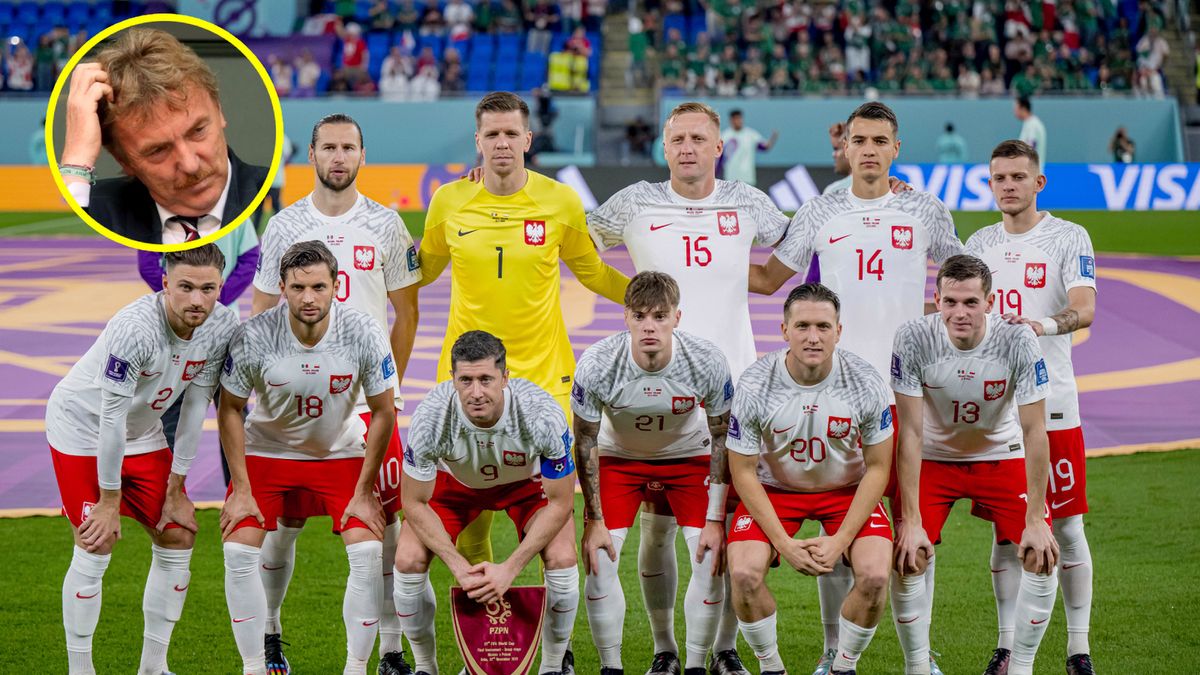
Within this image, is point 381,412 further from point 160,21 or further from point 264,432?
point 160,21

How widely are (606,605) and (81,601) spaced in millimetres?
2385

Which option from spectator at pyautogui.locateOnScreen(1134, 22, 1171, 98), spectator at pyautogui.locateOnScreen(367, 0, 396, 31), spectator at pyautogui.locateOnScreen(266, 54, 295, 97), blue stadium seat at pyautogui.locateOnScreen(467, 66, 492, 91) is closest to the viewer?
spectator at pyautogui.locateOnScreen(1134, 22, 1171, 98)

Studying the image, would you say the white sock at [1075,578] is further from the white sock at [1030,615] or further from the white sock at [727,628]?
the white sock at [727,628]

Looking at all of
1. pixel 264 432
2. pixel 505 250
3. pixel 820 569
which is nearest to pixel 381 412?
pixel 264 432

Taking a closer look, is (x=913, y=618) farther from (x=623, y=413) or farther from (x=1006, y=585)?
(x=623, y=413)

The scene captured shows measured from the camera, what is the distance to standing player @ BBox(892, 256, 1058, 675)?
239 inches

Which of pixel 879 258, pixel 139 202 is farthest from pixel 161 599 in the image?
pixel 879 258

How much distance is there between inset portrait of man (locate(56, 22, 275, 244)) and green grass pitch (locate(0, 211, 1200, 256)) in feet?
55.8

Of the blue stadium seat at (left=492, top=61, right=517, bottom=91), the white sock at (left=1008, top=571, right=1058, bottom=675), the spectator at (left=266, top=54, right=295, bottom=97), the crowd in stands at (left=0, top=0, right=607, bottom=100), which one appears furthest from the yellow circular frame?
the blue stadium seat at (left=492, top=61, right=517, bottom=91)

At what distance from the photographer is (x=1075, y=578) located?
6488mm

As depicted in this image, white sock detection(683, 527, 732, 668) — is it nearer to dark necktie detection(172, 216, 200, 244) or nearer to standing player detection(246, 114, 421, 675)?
standing player detection(246, 114, 421, 675)

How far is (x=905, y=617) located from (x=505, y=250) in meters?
2.61

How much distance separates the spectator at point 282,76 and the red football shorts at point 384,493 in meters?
23.8

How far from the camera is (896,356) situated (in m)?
6.27
